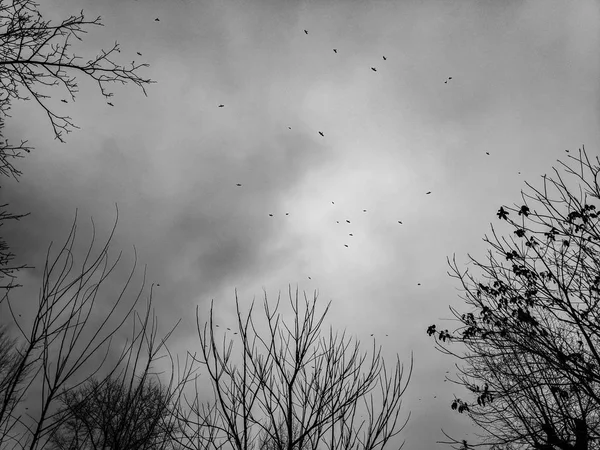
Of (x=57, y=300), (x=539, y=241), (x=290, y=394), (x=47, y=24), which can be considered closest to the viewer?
(x=57, y=300)

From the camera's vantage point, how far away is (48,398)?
7.66ft

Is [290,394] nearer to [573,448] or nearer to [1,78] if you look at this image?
[573,448]

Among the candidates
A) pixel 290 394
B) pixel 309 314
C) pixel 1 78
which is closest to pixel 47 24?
pixel 1 78

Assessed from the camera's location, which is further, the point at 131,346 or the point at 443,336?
the point at 443,336

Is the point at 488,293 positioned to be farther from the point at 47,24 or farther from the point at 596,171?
the point at 47,24

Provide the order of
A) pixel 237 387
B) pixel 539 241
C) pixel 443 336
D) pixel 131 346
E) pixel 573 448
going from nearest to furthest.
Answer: pixel 131 346
pixel 237 387
pixel 573 448
pixel 539 241
pixel 443 336

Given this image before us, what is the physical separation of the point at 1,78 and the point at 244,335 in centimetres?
422

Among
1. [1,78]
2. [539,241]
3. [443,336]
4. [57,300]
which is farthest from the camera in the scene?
[443,336]

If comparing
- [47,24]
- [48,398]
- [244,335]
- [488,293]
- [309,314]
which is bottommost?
[48,398]

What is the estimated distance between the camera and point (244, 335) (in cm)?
375

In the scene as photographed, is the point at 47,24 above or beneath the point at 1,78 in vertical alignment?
above

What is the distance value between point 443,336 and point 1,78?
7.94m

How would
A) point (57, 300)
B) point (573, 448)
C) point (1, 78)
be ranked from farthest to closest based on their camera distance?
point (573, 448)
point (1, 78)
point (57, 300)

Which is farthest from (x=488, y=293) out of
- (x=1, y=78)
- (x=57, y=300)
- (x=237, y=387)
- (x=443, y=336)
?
(x=1, y=78)
